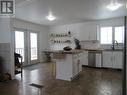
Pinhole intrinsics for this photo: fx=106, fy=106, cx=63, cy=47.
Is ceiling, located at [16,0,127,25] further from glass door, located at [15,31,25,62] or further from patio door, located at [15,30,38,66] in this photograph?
patio door, located at [15,30,38,66]

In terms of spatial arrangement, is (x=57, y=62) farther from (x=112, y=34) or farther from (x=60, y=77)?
(x=112, y=34)

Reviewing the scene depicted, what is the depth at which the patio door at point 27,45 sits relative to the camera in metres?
5.77

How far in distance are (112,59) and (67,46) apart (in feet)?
7.50

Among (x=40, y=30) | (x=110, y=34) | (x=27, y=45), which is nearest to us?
(x=110, y=34)

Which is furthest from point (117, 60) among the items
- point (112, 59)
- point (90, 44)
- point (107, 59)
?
point (90, 44)

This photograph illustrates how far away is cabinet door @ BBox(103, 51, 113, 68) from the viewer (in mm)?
5192

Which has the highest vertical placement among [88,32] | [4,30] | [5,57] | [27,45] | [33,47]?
[88,32]

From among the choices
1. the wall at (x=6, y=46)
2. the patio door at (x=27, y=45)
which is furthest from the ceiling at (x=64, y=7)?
the patio door at (x=27, y=45)

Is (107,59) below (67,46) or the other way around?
below

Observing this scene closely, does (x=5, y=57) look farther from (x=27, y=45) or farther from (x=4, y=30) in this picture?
(x=27, y=45)

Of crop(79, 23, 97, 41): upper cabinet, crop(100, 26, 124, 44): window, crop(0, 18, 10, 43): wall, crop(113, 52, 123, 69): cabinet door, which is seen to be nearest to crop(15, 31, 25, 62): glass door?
crop(0, 18, 10, 43): wall

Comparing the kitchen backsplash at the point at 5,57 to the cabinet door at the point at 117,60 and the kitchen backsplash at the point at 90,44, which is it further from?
the cabinet door at the point at 117,60

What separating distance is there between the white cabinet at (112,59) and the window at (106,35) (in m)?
0.79

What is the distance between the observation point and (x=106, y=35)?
582 centimetres
